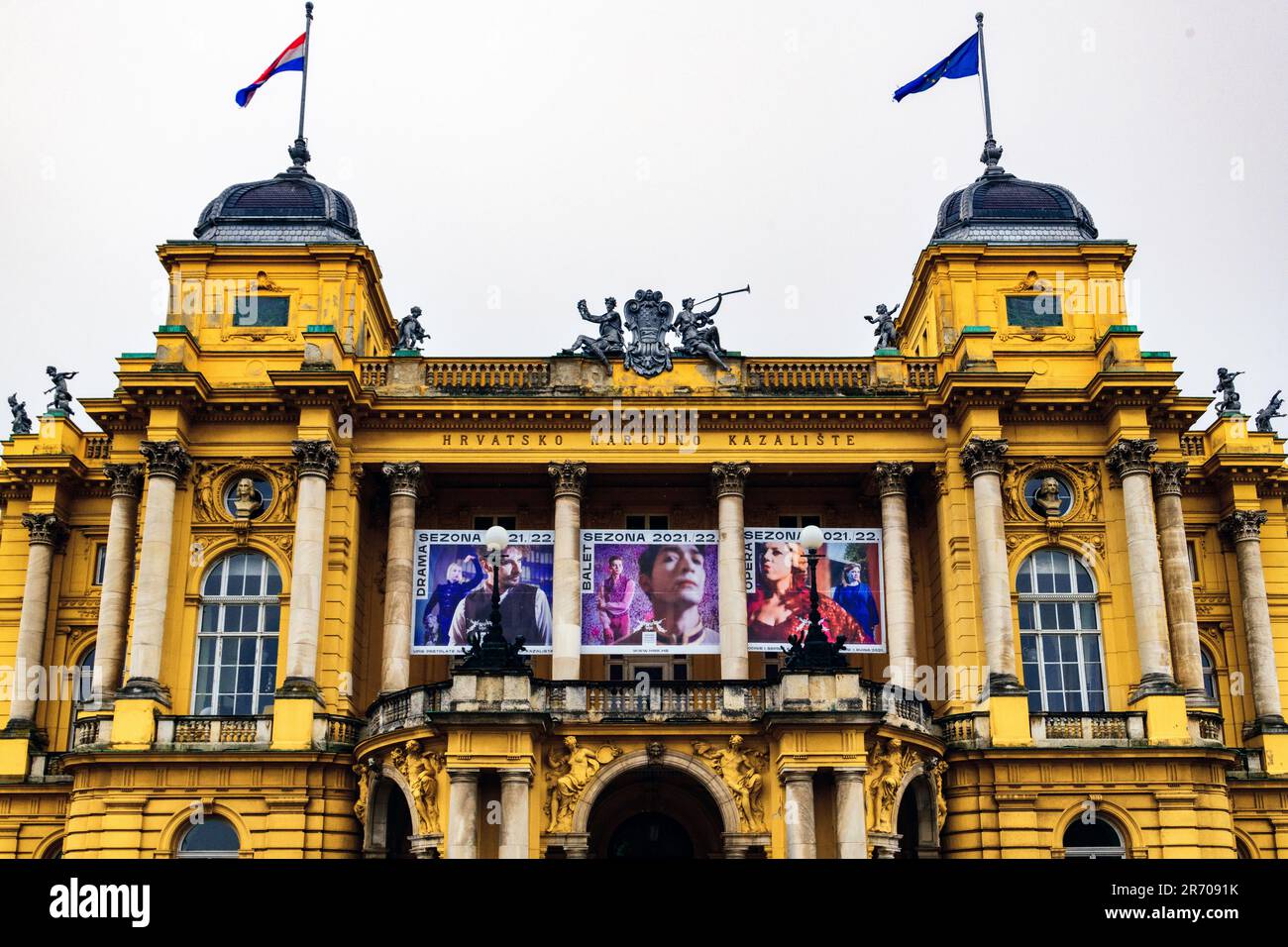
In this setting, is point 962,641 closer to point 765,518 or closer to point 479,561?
point 765,518

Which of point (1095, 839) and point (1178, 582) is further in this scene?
point (1178, 582)

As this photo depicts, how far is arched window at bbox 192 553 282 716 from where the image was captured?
40.0 m

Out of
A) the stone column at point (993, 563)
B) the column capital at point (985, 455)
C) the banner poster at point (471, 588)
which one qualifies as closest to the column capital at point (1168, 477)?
the stone column at point (993, 563)

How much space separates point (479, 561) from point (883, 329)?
13.7 m

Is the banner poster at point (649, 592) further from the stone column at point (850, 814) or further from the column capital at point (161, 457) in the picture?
the column capital at point (161, 457)

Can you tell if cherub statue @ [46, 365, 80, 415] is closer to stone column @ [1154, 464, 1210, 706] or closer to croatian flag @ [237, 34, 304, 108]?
croatian flag @ [237, 34, 304, 108]

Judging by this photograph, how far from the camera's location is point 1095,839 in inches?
1505

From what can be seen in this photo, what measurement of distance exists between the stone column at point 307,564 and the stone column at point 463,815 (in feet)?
25.5

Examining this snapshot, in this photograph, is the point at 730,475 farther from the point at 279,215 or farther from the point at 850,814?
the point at 279,215

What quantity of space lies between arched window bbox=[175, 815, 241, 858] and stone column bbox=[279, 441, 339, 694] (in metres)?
3.62

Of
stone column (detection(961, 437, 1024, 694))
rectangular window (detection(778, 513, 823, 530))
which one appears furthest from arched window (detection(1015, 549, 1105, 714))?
rectangular window (detection(778, 513, 823, 530))

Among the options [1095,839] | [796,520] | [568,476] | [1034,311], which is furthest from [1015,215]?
[1095,839]

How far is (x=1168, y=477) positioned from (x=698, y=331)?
1404cm
